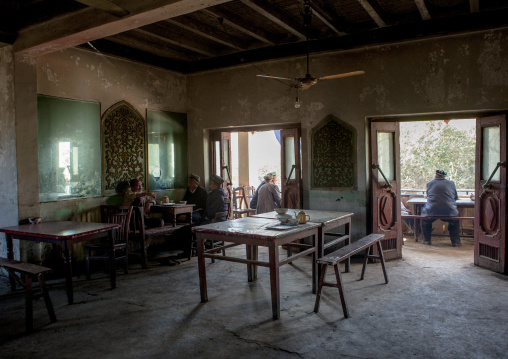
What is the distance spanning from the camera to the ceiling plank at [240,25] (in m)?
5.45

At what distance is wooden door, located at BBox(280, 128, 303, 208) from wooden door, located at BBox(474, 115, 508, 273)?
2667 mm

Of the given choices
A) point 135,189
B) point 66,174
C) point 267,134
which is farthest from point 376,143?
point 267,134

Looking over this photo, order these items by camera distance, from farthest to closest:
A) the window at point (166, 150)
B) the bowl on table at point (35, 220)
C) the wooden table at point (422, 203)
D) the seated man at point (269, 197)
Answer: the wooden table at point (422, 203)
the seated man at point (269, 197)
the window at point (166, 150)
the bowl on table at point (35, 220)

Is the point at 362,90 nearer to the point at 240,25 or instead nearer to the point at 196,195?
the point at 240,25

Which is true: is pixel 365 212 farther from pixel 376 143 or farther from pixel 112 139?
pixel 112 139

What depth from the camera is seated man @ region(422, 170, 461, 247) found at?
7121mm

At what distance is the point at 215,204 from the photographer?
6.52 m

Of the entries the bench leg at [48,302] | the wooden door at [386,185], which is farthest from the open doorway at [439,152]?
the bench leg at [48,302]

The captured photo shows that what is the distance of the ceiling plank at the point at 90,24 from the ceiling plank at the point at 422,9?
273 centimetres

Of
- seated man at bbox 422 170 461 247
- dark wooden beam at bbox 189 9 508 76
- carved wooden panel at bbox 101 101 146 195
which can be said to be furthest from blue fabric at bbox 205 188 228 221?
seated man at bbox 422 170 461 247

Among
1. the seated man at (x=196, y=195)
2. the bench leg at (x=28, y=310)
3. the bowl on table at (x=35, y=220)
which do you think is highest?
the seated man at (x=196, y=195)

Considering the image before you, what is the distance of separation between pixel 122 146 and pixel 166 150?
974 mm

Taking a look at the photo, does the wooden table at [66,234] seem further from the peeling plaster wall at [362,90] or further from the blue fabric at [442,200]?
the blue fabric at [442,200]

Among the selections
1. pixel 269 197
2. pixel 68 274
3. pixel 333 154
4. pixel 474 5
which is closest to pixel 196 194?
pixel 269 197
